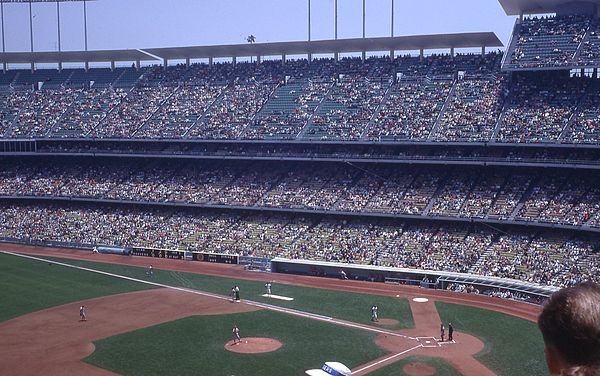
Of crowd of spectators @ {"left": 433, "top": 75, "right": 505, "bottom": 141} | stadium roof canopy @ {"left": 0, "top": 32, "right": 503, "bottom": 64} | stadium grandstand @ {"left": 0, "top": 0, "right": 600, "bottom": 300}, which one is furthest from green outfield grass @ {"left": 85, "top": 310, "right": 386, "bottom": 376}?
stadium roof canopy @ {"left": 0, "top": 32, "right": 503, "bottom": 64}

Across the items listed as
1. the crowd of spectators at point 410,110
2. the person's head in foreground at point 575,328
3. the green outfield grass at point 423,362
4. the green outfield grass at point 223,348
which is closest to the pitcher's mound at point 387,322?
the green outfield grass at point 223,348

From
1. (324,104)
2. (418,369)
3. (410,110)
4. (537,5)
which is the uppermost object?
(537,5)

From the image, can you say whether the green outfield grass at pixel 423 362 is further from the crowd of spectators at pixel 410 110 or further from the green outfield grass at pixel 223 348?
the crowd of spectators at pixel 410 110

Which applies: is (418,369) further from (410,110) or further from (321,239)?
(410,110)

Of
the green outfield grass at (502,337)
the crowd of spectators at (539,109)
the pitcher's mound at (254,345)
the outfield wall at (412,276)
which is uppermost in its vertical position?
the crowd of spectators at (539,109)

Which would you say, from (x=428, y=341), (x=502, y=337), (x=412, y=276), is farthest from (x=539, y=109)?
(x=428, y=341)

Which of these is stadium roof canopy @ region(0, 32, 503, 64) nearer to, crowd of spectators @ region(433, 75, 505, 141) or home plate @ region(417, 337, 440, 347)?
crowd of spectators @ region(433, 75, 505, 141)
